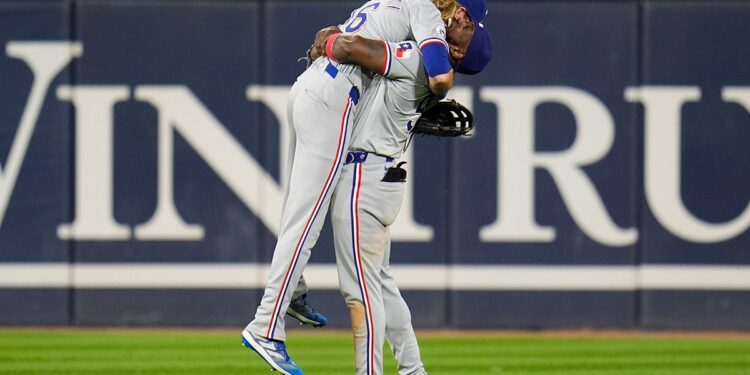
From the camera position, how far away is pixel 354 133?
207 inches

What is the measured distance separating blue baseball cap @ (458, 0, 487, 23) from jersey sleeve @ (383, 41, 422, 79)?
0.27 metres

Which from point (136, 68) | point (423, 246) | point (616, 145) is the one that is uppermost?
point (136, 68)

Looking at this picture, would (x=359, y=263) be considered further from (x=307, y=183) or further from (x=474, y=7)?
(x=474, y=7)

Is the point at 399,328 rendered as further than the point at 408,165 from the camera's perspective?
No

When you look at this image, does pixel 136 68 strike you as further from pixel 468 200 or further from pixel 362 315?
pixel 362 315

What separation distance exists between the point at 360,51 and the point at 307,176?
542 millimetres

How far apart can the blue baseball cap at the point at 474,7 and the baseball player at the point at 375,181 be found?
0.13 ft

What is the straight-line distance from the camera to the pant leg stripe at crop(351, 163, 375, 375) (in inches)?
204

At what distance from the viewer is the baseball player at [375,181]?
5.18 metres

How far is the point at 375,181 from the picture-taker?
524cm

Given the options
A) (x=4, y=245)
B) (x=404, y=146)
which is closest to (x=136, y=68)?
(x=4, y=245)

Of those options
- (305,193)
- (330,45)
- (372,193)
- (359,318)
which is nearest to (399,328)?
(359,318)

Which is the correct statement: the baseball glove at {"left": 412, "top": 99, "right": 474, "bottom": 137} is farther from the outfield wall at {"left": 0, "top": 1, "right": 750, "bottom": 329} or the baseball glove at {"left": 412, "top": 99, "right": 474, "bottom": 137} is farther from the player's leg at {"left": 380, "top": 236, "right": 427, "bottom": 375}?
the outfield wall at {"left": 0, "top": 1, "right": 750, "bottom": 329}

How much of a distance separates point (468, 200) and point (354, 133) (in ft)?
11.2
